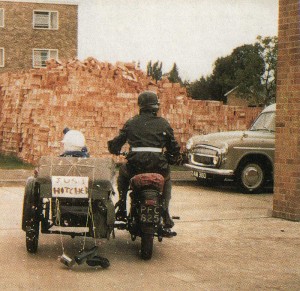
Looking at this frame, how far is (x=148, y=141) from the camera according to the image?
27.0 ft

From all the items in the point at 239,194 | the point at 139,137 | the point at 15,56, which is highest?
the point at 15,56

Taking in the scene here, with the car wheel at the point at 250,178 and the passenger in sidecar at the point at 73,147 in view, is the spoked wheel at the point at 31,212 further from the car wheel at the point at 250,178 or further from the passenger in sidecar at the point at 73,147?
the car wheel at the point at 250,178

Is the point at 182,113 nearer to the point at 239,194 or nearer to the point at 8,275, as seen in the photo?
the point at 239,194

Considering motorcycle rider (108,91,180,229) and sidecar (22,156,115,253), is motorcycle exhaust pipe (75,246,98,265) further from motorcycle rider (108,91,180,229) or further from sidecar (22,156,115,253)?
motorcycle rider (108,91,180,229)

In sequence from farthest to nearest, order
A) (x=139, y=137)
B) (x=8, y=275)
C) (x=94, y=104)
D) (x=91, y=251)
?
(x=94, y=104)
(x=139, y=137)
(x=91, y=251)
(x=8, y=275)

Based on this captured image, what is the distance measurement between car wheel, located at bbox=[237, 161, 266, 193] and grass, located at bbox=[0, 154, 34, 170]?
7.23m

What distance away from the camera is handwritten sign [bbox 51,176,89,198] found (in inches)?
299

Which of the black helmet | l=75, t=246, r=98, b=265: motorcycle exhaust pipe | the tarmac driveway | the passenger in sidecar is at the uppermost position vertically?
the black helmet

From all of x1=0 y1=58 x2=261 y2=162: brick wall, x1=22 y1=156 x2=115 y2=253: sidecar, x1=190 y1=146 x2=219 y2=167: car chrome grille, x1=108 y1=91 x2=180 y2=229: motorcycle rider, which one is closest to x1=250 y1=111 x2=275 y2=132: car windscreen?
x1=190 y1=146 x2=219 y2=167: car chrome grille

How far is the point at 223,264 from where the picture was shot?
7.79 m

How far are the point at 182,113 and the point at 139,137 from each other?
599 inches

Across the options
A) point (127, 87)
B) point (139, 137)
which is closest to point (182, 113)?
point (127, 87)

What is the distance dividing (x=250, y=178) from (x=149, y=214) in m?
8.34

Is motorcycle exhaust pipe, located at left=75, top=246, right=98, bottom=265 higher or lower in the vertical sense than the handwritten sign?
lower
